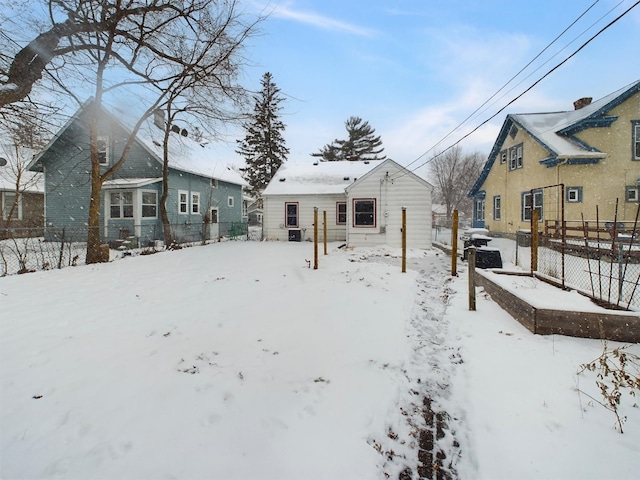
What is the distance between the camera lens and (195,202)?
19625 millimetres

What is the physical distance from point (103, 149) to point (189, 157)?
415 cm

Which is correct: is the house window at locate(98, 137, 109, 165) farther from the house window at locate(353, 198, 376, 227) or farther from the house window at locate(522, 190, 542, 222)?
the house window at locate(522, 190, 542, 222)

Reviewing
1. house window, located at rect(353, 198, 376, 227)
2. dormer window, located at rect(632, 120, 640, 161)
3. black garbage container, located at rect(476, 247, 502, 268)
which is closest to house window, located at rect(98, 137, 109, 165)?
house window, located at rect(353, 198, 376, 227)

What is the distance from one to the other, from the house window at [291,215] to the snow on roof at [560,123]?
12.9 metres

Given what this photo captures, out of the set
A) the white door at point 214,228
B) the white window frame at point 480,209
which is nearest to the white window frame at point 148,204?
the white door at point 214,228

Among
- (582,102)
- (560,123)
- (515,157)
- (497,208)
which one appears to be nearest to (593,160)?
(560,123)

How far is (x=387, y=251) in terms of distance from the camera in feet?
43.9

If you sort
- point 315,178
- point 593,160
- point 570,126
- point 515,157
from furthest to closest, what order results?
point 315,178, point 515,157, point 570,126, point 593,160

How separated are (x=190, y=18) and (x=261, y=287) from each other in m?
8.44

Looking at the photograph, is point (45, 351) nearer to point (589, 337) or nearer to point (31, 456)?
point (31, 456)

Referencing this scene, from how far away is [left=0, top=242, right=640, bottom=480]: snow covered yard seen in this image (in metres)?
2.13

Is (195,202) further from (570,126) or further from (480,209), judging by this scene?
(570,126)

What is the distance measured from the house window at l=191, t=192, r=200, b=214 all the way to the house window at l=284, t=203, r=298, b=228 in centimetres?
598

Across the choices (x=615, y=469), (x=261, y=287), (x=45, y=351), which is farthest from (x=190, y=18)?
(x=615, y=469)
